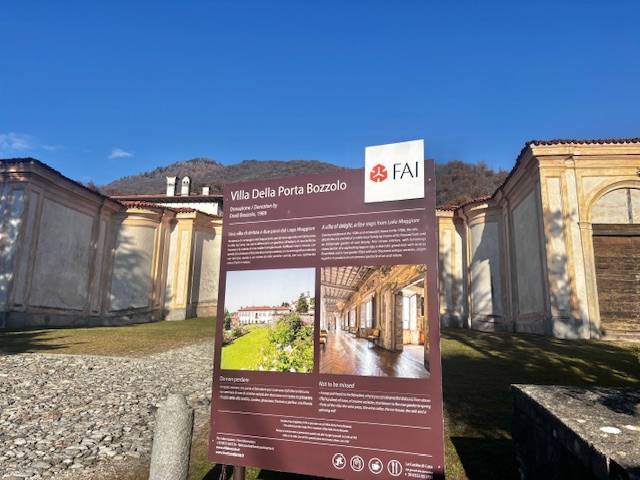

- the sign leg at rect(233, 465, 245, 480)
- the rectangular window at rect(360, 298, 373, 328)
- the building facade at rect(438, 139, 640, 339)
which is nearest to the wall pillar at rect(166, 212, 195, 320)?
the building facade at rect(438, 139, 640, 339)

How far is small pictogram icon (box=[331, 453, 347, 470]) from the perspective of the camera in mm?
3293

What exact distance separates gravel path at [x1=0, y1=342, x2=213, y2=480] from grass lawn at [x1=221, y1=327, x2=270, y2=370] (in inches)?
87.2

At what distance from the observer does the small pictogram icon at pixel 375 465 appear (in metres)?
3.19

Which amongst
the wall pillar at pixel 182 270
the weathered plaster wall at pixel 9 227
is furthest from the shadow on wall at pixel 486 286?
the weathered plaster wall at pixel 9 227

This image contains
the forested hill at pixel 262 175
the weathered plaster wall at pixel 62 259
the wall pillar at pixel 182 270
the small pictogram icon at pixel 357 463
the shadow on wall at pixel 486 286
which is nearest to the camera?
the small pictogram icon at pixel 357 463

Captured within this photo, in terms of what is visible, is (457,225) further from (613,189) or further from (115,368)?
(115,368)

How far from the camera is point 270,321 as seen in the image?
384 cm

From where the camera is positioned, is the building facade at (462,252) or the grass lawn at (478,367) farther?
the building facade at (462,252)

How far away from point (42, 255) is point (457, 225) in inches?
835

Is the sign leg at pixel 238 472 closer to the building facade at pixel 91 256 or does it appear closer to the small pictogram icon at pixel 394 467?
the small pictogram icon at pixel 394 467

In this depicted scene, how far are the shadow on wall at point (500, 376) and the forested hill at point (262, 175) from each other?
33152mm

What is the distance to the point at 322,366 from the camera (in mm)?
3457

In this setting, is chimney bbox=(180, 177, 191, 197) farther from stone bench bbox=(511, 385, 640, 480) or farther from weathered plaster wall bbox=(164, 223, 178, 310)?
stone bench bbox=(511, 385, 640, 480)

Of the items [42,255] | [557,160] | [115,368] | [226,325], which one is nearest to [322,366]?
[226,325]
